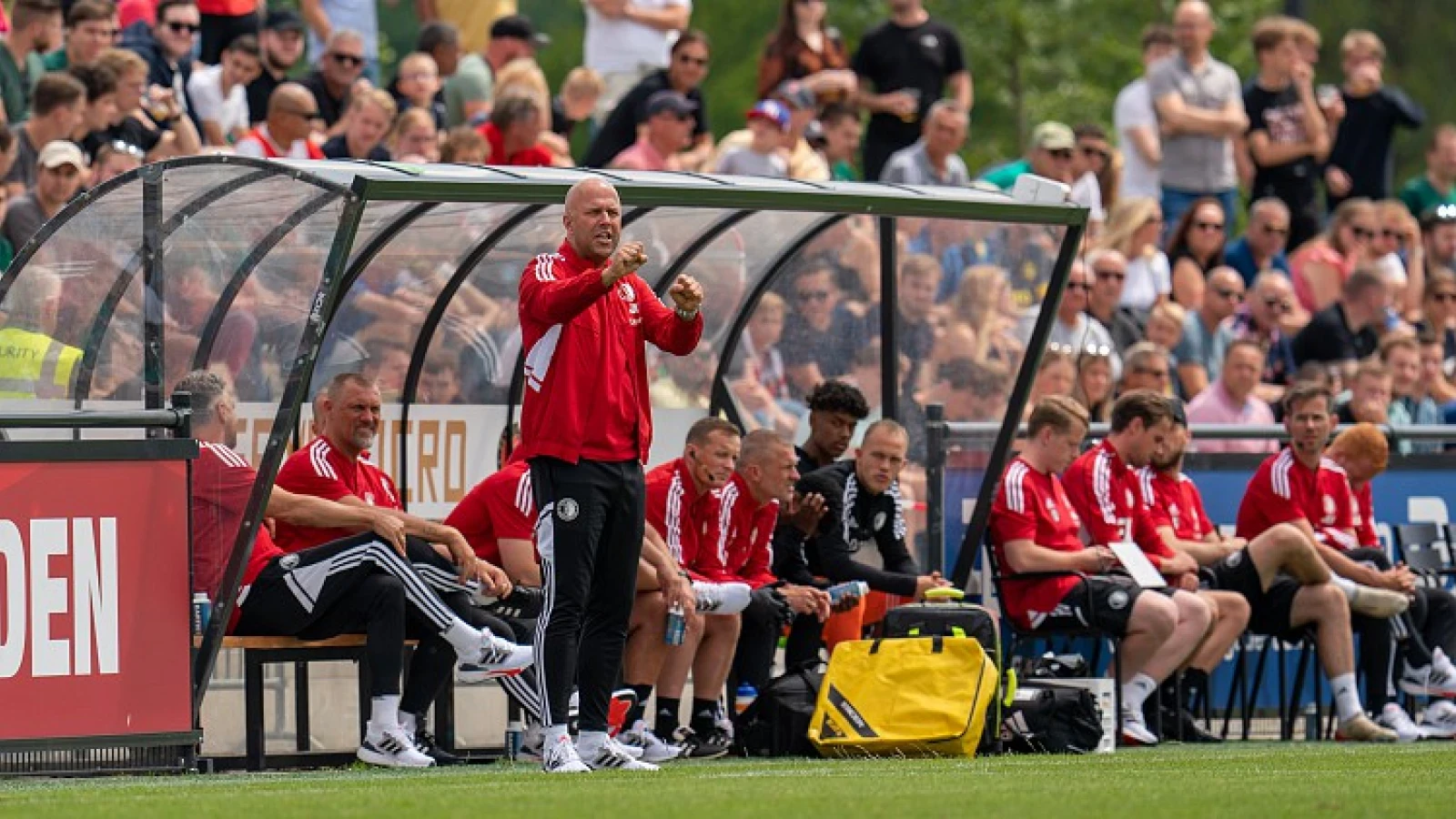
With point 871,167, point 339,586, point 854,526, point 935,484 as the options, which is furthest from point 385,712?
point 871,167

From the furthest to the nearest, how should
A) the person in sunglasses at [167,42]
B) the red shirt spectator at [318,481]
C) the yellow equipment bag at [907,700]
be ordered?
1. the person in sunglasses at [167,42]
2. the yellow equipment bag at [907,700]
3. the red shirt spectator at [318,481]

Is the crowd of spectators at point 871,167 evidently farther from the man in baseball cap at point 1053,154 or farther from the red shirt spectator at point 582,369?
the red shirt spectator at point 582,369

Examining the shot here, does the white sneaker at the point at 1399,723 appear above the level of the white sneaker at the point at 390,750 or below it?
below

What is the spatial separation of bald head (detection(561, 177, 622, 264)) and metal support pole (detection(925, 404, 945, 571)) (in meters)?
4.49

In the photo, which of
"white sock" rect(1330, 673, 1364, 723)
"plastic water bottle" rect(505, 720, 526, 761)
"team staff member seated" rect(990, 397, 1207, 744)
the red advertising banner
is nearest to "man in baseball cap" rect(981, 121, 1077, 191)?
"team staff member seated" rect(990, 397, 1207, 744)

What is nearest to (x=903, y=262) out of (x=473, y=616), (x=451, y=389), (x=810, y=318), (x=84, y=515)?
(x=810, y=318)

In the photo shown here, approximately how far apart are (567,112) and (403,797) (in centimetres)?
1127

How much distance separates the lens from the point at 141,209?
44.0ft

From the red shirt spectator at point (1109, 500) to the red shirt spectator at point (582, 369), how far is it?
4.60 metres

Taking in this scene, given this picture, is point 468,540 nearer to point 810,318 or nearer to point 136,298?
point 136,298

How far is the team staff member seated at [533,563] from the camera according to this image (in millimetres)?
14039

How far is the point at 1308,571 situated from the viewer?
1652 centimetres

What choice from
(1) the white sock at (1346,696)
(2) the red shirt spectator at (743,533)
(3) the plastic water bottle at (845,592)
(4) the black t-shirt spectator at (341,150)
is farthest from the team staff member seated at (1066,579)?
(4) the black t-shirt spectator at (341,150)

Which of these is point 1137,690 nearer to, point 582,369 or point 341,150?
point 582,369
